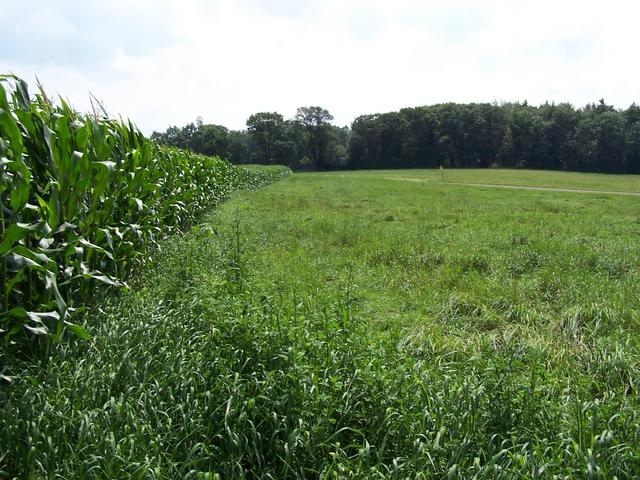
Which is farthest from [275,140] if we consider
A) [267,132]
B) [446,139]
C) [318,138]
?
[446,139]

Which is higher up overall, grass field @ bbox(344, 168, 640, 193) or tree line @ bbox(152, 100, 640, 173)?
tree line @ bbox(152, 100, 640, 173)

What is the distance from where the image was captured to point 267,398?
2.44 metres

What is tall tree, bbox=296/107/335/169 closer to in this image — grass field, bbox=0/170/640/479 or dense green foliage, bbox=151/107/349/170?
dense green foliage, bbox=151/107/349/170

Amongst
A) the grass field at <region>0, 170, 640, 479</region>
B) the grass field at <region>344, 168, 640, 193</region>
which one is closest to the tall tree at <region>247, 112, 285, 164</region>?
the grass field at <region>344, 168, 640, 193</region>

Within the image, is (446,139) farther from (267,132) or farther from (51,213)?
(51,213)

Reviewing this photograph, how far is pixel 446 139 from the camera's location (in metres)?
79.2

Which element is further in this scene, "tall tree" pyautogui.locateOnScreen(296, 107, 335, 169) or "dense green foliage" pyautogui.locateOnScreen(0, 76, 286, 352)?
"tall tree" pyautogui.locateOnScreen(296, 107, 335, 169)

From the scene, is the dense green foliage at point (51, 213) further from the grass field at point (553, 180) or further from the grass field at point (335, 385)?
the grass field at point (553, 180)

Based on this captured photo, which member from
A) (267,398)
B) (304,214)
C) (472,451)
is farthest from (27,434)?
(304,214)

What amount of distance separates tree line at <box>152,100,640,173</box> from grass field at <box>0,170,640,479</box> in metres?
62.9

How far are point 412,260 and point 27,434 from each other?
210 inches

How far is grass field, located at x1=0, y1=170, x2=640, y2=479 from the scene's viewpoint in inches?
84.6

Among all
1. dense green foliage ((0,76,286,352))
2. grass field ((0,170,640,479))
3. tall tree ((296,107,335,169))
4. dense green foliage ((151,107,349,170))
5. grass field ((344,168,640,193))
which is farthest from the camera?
tall tree ((296,107,335,169))

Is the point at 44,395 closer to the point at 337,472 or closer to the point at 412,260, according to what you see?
the point at 337,472
